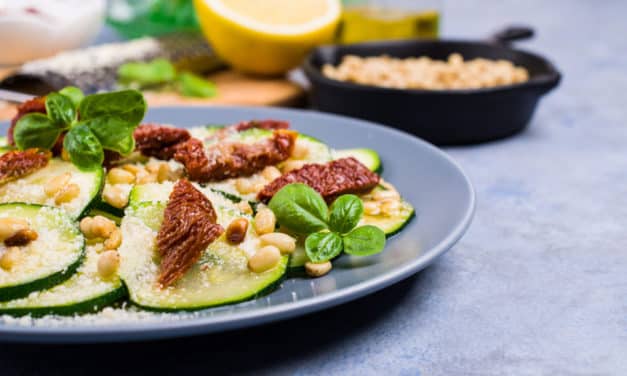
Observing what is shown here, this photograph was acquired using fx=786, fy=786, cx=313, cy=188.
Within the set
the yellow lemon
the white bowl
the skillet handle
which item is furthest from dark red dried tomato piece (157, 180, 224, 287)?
the skillet handle

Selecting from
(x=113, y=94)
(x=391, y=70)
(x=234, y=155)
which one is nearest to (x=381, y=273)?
(x=234, y=155)

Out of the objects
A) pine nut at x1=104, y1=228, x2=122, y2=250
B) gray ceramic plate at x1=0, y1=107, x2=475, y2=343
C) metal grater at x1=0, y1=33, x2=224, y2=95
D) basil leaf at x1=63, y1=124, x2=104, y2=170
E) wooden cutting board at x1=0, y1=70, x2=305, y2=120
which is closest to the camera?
gray ceramic plate at x1=0, y1=107, x2=475, y2=343

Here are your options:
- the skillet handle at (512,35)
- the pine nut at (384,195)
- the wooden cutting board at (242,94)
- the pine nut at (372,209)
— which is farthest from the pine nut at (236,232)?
the skillet handle at (512,35)

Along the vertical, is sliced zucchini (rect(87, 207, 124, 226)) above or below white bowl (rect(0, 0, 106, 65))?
above

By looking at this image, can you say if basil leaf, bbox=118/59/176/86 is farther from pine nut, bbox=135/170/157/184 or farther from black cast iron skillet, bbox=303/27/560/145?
pine nut, bbox=135/170/157/184

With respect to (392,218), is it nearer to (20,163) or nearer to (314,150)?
(314,150)

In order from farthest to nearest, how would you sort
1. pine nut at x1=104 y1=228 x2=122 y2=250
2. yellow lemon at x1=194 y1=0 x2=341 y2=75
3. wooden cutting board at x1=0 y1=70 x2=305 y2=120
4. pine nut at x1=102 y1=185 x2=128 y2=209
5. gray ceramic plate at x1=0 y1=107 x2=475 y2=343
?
1. yellow lemon at x1=194 y1=0 x2=341 y2=75
2. wooden cutting board at x1=0 y1=70 x2=305 y2=120
3. pine nut at x1=102 y1=185 x2=128 y2=209
4. pine nut at x1=104 y1=228 x2=122 y2=250
5. gray ceramic plate at x1=0 y1=107 x2=475 y2=343

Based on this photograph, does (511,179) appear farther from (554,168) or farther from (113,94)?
(113,94)

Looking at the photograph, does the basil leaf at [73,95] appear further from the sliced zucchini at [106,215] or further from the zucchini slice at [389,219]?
the zucchini slice at [389,219]
